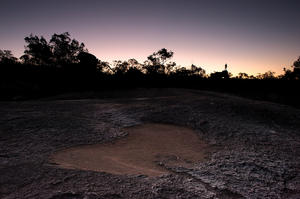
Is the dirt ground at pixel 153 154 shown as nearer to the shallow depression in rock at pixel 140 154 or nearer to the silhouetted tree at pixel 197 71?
the shallow depression in rock at pixel 140 154

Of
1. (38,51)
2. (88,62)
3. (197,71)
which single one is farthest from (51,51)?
(197,71)

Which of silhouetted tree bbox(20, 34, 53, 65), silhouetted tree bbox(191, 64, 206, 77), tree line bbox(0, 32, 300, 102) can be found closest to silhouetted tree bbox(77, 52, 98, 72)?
tree line bbox(0, 32, 300, 102)

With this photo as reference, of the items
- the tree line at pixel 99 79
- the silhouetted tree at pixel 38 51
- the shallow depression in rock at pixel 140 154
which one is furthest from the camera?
the silhouetted tree at pixel 38 51

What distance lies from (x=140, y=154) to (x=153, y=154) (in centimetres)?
17

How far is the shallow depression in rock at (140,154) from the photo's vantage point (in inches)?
71.2

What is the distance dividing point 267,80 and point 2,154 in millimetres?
16195

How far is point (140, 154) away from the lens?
2223 mm

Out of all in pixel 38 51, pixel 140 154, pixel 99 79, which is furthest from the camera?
pixel 38 51

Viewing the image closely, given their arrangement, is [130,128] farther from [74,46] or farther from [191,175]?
[74,46]

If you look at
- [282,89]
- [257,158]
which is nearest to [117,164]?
[257,158]

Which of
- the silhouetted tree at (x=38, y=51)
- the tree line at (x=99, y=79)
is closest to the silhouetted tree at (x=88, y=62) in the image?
the tree line at (x=99, y=79)

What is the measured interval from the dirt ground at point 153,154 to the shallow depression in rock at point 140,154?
0.04ft

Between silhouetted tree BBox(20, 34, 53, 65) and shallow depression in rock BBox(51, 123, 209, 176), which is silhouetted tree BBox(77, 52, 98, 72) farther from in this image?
shallow depression in rock BBox(51, 123, 209, 176)

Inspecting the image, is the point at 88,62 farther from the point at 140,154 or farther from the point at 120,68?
the point at 140,154
